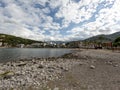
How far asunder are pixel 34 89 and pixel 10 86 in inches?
73.2

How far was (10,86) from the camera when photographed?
27.8 ft

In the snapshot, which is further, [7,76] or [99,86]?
[7,76]

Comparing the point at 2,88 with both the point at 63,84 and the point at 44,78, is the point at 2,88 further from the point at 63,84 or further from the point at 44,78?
the point at 63,84

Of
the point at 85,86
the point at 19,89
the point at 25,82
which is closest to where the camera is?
the point at 19,89

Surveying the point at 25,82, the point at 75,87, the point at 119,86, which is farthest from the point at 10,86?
the point at 119,86

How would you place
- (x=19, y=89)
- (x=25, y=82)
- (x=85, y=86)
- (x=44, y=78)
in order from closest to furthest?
(x=19, y=89), (x=85, y=86), (x=25, y=82), (x=44, y=78)

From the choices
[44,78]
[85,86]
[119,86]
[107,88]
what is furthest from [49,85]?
[119,86]

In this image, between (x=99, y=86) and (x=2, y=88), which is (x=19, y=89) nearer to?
(x=2, y=88)

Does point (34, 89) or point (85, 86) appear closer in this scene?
point (34, 89)

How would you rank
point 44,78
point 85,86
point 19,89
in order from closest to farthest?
point 19,89
point 85,86
point 44,78

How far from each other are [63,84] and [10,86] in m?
3.83

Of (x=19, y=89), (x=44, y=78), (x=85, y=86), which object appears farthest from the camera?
(x=44, y=78)

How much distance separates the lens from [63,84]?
9000mm

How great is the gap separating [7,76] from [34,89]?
4007mm
